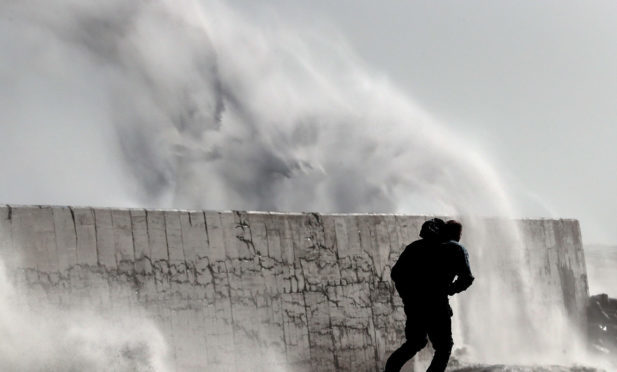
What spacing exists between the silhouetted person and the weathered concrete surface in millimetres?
2141

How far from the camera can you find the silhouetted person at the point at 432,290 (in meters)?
8.18

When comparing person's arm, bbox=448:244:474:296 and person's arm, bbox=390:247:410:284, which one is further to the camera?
person's arm, bbox=390:247:410:284

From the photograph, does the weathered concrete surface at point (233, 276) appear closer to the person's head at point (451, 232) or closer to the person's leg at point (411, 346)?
the person's leg at point (411, 346)

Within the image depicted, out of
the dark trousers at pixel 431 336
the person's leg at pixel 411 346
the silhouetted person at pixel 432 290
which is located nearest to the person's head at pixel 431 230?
the silhouetted person at pixel 432 290

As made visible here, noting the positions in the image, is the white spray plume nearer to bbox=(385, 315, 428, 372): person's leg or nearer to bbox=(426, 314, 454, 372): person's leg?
bbox=(385, 315, 428, 372): person's leg

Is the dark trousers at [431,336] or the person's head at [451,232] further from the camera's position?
the person's head at [451,232]

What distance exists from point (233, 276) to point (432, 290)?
2.49 metres

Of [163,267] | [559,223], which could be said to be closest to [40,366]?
[163,267]

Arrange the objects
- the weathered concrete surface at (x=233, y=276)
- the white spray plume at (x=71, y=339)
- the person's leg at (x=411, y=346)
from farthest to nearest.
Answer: the weathered concrete surface at (x=233, y=276) < the person's leg at (x=411, y=346) < the white spray plume at (x=71, y=339)

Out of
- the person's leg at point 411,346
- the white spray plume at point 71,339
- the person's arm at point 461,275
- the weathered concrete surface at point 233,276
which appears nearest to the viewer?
the white spray plume at point 71,339

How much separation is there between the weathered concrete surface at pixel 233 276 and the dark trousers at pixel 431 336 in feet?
6.81

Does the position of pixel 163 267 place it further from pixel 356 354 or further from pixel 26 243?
pixel 356 354

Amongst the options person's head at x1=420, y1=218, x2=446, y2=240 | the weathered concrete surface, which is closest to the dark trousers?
person's head at x1=420, y1=218, x2=446, y2=240

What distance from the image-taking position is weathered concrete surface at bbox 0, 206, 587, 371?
8336 mm
